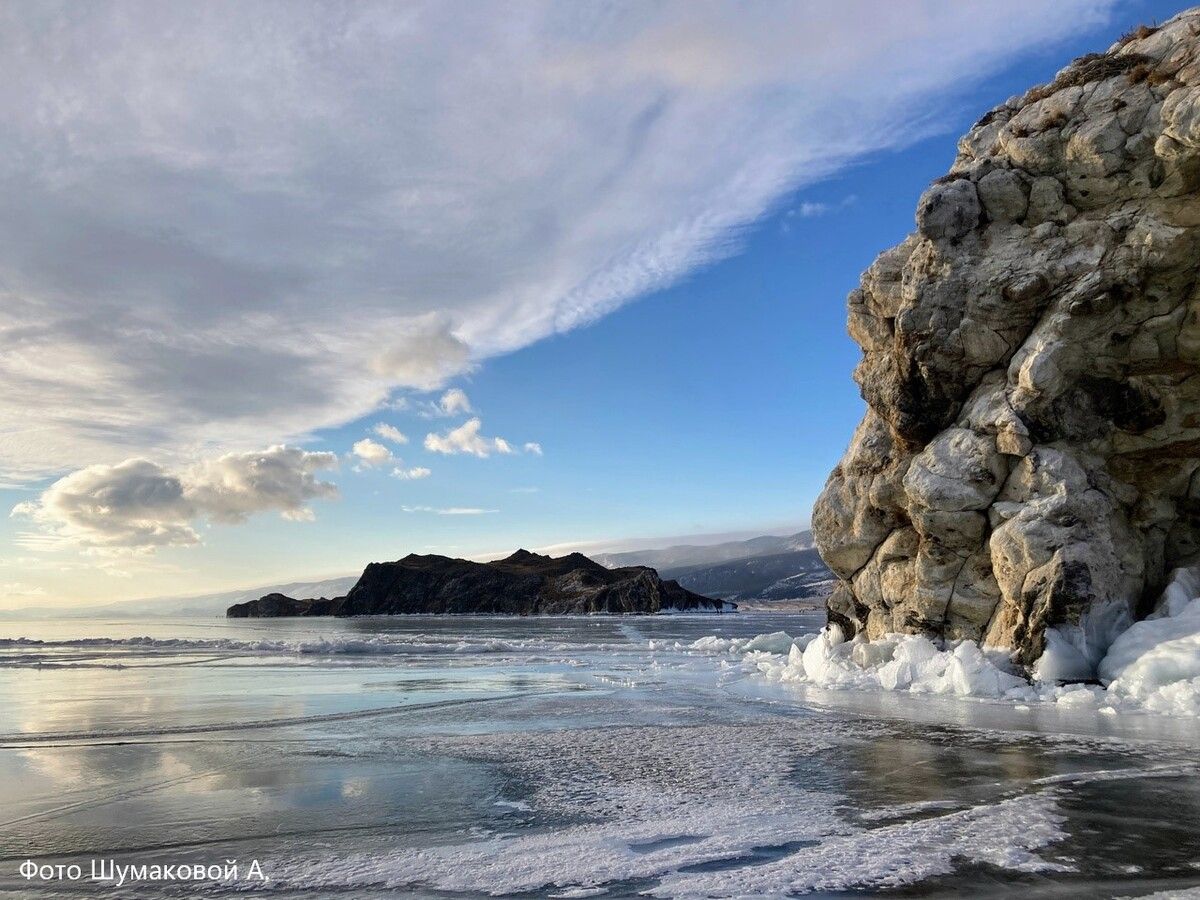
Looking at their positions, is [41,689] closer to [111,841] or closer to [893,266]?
[111,841]

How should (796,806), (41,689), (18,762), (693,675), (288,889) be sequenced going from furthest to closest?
(693,675), (41,689), (18,762), (796,806), (288,889)

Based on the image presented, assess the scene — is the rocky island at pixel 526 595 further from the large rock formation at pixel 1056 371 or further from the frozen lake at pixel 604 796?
the frozen lake at pixel 604 796

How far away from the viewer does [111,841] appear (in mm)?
7574

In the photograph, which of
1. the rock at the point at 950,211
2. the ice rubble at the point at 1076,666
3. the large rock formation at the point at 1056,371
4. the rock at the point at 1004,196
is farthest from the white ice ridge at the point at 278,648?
the rock at the point at 1004,196

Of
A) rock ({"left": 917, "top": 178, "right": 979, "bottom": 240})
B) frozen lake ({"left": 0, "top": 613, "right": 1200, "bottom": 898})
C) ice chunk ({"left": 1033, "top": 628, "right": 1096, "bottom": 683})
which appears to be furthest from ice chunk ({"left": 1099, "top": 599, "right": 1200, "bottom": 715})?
rock ({"left": 917, "top": 178, "right": 979, "bottom": 240})

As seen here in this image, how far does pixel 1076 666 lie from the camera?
18922 mm

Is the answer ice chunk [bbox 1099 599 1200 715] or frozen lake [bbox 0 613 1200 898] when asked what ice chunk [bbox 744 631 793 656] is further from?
ice chunk [bbox 1099 599 1200 715]

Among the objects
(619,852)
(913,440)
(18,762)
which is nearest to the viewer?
(619,852)

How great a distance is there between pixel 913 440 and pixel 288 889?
23.9 meters

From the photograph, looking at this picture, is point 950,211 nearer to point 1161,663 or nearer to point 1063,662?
point 1063,662

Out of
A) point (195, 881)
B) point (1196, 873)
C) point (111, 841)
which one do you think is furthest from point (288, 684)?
point (1196, 873)

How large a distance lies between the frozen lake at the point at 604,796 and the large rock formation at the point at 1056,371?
5104 millimetres

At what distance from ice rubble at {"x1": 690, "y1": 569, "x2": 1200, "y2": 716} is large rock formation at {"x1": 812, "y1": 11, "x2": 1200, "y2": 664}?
1.55 feet

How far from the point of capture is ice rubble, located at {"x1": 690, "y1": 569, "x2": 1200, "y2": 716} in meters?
16.7
